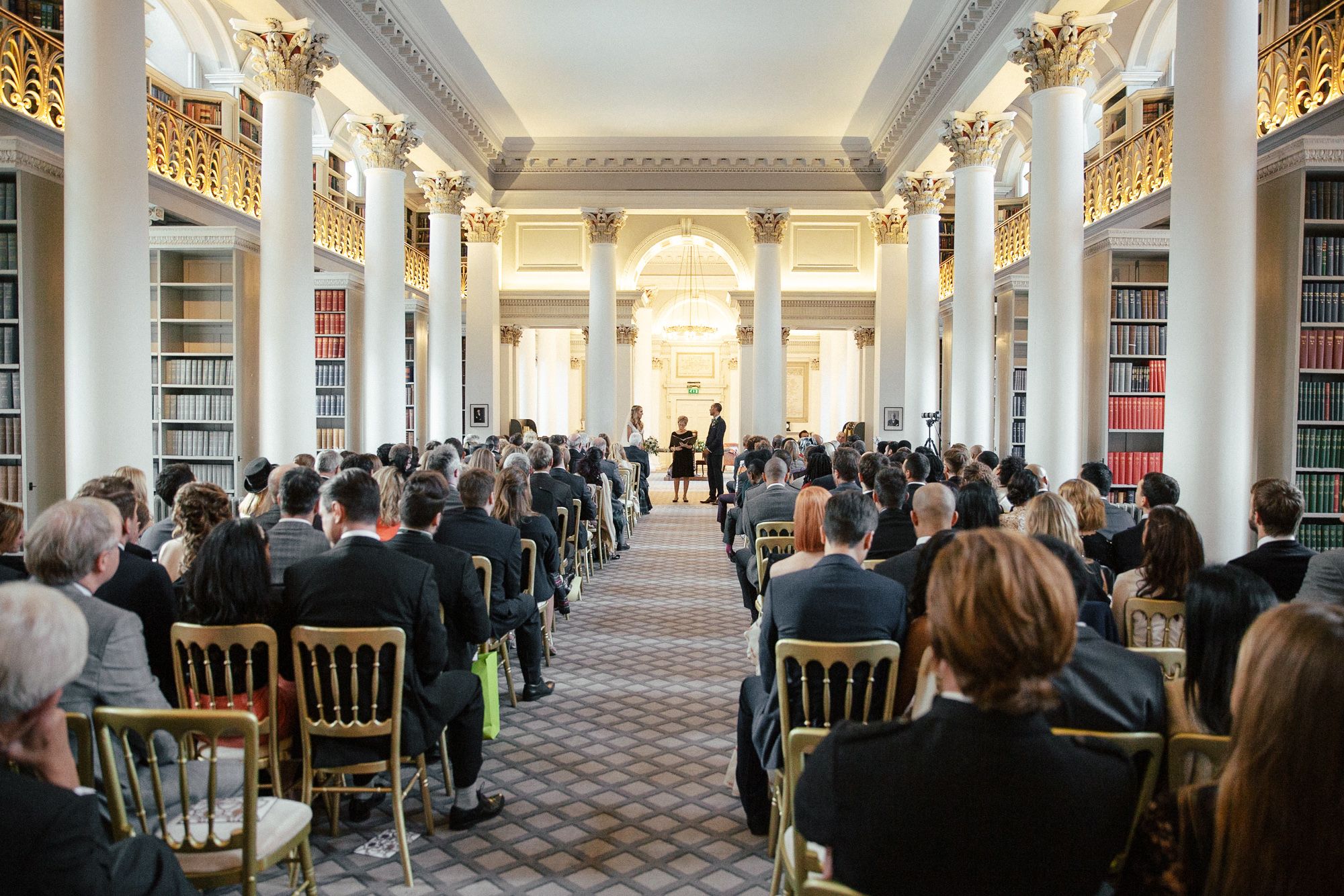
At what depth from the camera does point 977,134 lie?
1056 cm

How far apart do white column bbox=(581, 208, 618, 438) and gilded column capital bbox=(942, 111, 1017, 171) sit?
701 cm

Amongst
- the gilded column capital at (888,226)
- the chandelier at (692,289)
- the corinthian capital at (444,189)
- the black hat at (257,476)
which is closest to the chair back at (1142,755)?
the black hat at (257,476)

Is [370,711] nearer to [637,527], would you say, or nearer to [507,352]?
[637,527]

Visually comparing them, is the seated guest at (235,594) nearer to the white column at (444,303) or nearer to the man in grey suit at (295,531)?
the man in grey suit at (295,531)

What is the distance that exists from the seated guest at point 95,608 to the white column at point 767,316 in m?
13.8

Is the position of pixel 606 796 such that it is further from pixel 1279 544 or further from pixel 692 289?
pixel 692 289

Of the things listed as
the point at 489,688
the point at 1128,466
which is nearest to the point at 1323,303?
the point at 1128,466

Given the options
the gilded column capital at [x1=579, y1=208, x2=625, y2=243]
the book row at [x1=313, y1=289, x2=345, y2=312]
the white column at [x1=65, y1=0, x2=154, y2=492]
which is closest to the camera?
the white column at [x1=65, y1=0, x2=154, y2=492]

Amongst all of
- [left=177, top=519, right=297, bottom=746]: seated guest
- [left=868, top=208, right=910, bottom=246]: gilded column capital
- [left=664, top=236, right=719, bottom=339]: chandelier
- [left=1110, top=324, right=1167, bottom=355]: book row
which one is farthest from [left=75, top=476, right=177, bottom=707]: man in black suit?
[left=664, top=236, right=719, bottom=339]: chandelier

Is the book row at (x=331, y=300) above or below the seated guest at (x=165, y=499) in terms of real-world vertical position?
above

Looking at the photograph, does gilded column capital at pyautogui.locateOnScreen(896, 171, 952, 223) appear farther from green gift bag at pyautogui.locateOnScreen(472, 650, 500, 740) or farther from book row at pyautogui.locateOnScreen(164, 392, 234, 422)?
green gift bag at pyautogui.locateOnScreen(472, 650, 500, 740)

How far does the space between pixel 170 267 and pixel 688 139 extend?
9164 millimetres

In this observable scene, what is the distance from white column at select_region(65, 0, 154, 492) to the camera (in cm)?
524

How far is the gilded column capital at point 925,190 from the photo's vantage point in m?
13.2
